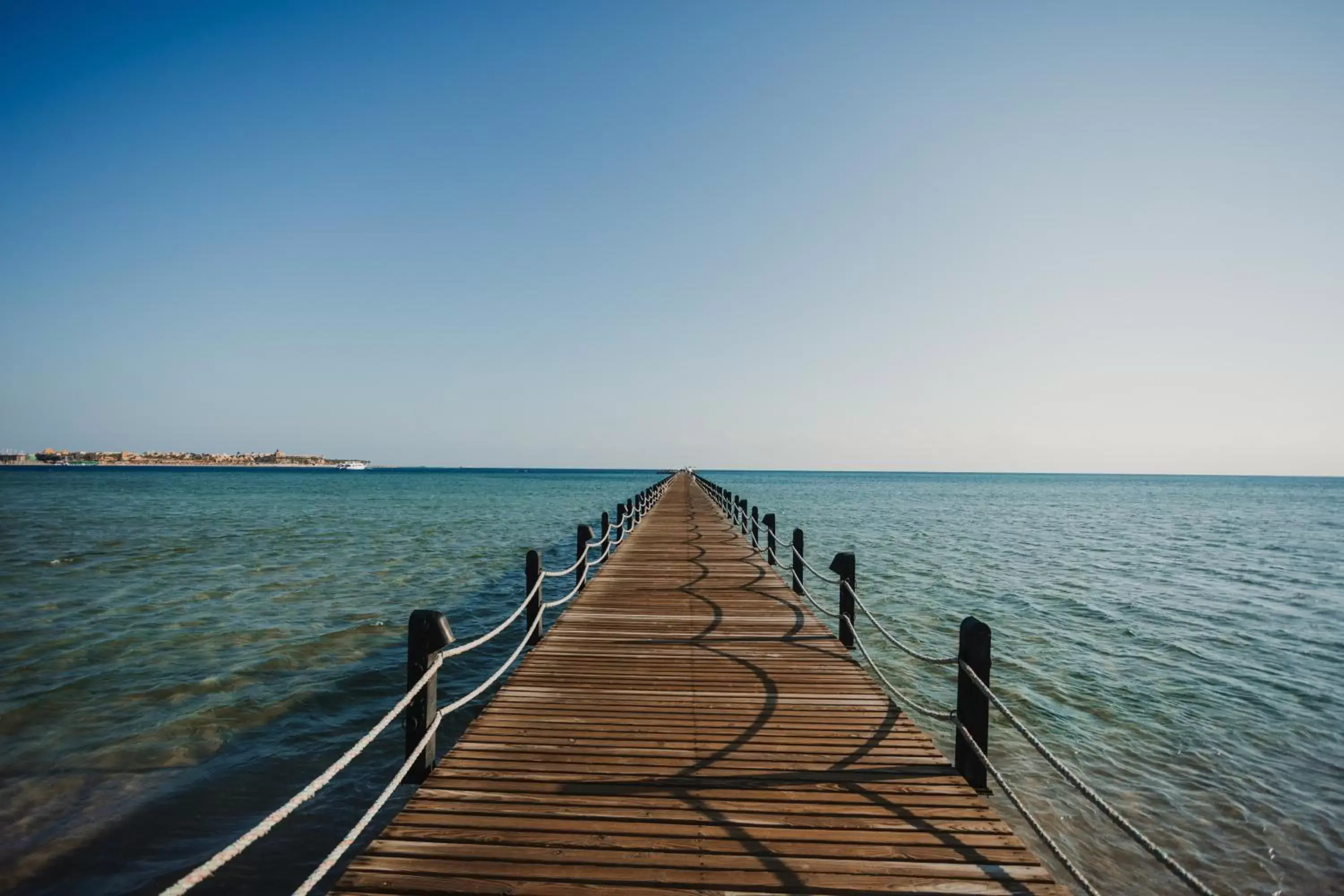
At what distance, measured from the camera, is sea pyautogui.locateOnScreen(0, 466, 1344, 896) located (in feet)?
18.5

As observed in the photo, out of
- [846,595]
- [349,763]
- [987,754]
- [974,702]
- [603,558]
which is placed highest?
[846,595]

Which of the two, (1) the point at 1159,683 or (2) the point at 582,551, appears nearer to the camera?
(1) the point at 1159,683

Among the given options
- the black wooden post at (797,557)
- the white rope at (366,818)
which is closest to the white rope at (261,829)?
the white rope at (366,818)

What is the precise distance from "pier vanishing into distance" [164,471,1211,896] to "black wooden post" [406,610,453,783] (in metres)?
0.02

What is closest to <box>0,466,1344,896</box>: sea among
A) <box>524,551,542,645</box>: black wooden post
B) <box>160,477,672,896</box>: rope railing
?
<box>160,477,672,896</box>: rope railing

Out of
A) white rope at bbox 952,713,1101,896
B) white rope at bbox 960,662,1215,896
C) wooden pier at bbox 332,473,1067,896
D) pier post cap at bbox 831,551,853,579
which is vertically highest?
pier post cap at bbox 831,551,853,579

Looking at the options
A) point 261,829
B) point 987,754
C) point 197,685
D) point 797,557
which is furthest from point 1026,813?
point 197,685

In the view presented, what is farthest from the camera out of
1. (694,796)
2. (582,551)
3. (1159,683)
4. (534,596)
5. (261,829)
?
(582,551)

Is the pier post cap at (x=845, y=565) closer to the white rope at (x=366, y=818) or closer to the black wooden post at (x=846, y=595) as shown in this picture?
the black wooden post at (x=846, y=595)

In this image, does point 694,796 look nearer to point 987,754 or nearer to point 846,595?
point 987,754

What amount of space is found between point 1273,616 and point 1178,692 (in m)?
9.52

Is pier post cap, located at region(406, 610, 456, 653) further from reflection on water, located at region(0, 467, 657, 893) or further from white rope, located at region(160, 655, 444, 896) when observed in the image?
reflection on water, located at region(0, 467, 657, 893)

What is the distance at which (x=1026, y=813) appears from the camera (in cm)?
356

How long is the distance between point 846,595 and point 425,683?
570cm
